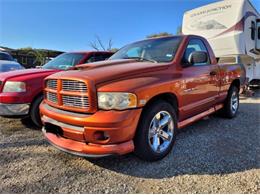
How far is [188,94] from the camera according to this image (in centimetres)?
364

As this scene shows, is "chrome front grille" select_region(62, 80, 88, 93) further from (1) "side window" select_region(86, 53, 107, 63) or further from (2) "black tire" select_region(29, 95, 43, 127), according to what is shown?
(1) "side window" select_region(86, 53, 107, 63)

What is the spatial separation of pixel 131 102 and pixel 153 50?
1.58m

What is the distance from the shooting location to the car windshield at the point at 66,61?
17.5 feet

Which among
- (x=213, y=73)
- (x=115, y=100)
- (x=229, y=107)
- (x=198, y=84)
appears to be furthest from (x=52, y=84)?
(x=229, y=107)

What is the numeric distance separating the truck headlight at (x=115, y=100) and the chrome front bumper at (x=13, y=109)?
2.18m

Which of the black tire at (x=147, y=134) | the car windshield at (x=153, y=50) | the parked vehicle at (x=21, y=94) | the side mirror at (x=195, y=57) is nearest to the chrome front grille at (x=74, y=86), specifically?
the black tire at (x=147, y=134)

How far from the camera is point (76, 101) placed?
2.83m

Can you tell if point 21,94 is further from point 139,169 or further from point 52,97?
point 139,169

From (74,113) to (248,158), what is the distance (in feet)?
8.30

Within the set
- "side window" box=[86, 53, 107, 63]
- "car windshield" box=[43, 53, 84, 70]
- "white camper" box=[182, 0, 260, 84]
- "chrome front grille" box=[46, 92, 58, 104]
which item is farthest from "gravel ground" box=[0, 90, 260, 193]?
"white camper" box=[182, 0, 260, 84]

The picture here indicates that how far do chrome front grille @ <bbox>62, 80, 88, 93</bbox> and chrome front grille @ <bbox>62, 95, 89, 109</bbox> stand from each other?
95 mm

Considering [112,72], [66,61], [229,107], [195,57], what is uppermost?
[66,61]

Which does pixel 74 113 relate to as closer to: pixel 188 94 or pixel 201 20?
pixel 188 94

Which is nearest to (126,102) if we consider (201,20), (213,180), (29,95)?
(213,180)
